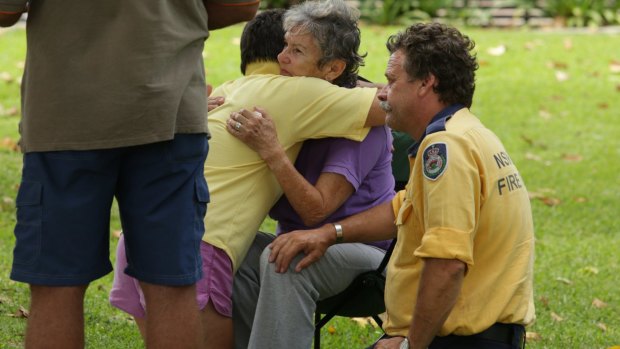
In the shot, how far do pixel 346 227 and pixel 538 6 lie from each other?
12136mm

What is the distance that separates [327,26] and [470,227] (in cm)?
104

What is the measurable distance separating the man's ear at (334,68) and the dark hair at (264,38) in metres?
0.20

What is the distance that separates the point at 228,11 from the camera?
10.1 ft

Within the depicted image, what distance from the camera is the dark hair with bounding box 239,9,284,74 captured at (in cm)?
392

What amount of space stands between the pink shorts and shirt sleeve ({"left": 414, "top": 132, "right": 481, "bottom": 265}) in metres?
0.84

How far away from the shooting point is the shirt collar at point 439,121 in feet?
10.4

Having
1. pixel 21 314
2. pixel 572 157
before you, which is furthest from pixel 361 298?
pixel 572 157

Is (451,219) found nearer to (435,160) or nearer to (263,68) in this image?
(435,160)

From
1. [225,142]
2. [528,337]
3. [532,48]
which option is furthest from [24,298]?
[532,48]

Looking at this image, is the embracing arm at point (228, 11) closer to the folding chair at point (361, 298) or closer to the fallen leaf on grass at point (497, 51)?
the folding chair at point (361, 298)

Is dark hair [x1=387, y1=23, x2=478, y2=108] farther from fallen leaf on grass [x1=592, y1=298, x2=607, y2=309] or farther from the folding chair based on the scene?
fallen leaf on grass [x1=592, y1=298, x2=607, y2=309]

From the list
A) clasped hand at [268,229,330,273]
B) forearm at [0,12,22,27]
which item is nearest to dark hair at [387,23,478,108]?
clasped hand at [268,229,330,273]

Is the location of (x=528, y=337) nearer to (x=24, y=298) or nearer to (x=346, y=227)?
(x=346, y=227)

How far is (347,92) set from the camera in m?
3.73
